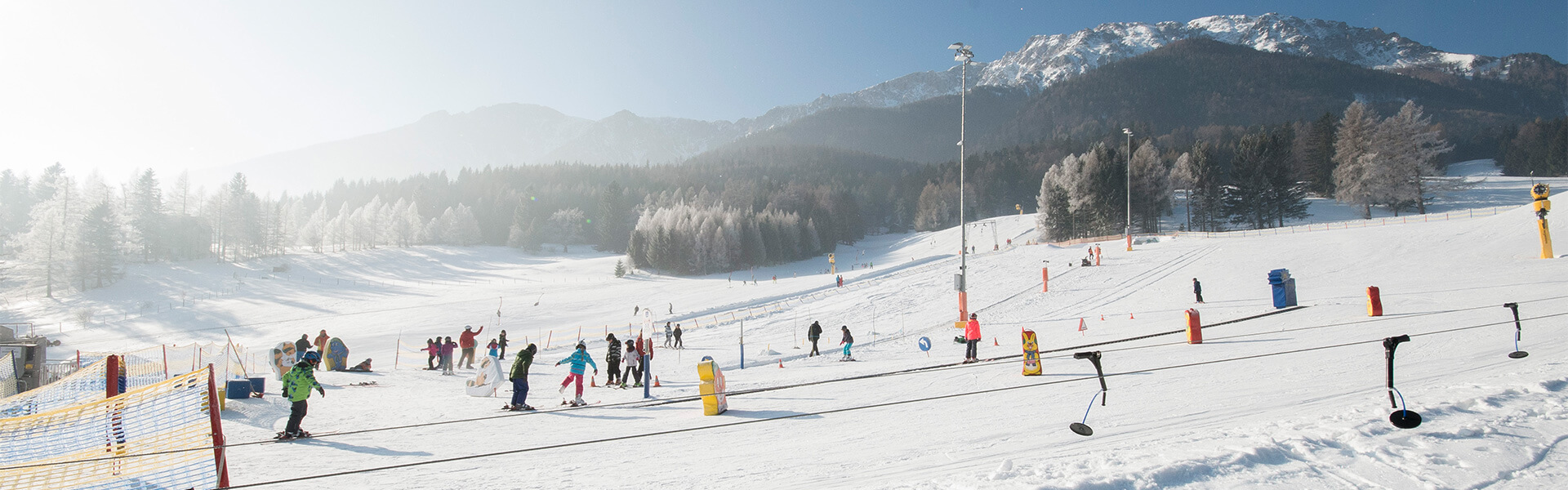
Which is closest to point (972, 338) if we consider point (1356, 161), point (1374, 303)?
point (1374, 303)

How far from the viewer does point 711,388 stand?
9.04 metres

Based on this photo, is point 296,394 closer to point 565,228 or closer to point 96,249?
point 96,249

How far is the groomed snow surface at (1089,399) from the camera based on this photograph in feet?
15.3

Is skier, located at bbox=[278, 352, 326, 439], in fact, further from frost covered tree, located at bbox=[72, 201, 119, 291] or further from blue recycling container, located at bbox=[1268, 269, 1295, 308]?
frost covered tree, located at bbox=[72, 201, 119, 291]

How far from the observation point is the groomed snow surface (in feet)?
15.3

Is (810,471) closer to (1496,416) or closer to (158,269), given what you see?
(1496,416)

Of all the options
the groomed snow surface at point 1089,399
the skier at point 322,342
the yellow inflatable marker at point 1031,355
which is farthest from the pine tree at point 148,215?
the yellow inflatable marker at point 1031,355

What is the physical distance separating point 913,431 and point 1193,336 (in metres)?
9.56

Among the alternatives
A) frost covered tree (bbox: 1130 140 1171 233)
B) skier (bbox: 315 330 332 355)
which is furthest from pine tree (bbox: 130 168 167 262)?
frost covered tree (bbox: 1130 140 1171 233)

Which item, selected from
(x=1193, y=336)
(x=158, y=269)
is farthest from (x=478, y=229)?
(x=1193, y=336)

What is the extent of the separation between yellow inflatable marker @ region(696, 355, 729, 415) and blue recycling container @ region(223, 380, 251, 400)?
Result: 964cm

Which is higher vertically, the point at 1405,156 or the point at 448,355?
the point at 1405,156

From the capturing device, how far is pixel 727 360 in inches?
768

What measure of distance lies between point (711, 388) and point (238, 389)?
9.91m
